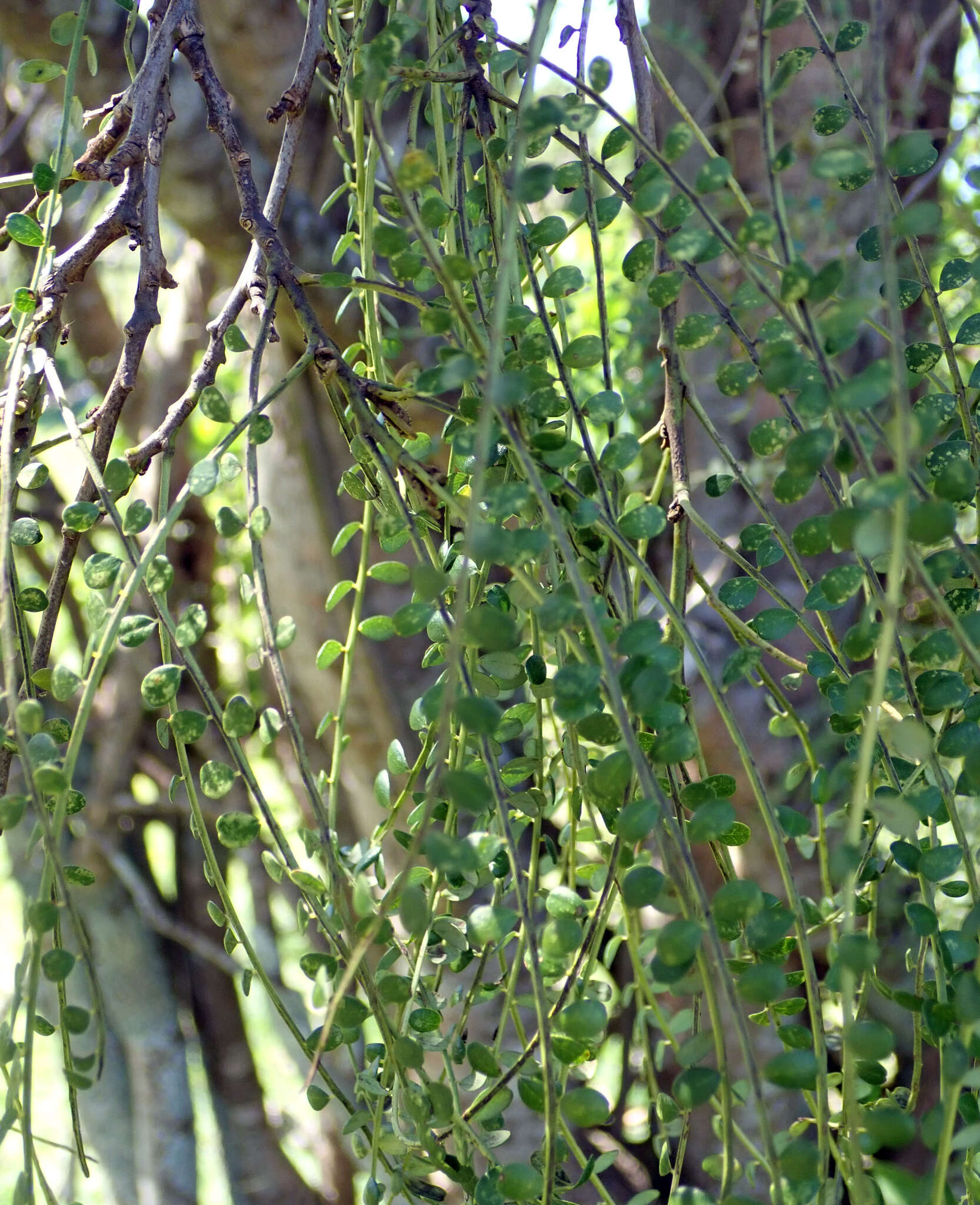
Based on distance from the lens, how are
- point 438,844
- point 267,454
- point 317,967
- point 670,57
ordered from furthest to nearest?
point 670,57
point 267,454
point 317,967
point 438,844

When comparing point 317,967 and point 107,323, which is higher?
point 107,323

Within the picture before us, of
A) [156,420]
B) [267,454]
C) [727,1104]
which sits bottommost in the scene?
[727,1104]

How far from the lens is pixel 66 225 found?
1375 mm

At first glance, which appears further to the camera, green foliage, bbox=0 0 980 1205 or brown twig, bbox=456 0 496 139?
brown twig, bbox=456 0 496 139

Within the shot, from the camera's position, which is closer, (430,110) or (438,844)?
(438,844)

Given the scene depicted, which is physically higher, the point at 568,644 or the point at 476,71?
the point at 476,71

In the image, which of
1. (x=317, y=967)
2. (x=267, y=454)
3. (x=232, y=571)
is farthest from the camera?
(x=232, y=571)

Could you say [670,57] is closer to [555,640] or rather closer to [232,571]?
[232,571]

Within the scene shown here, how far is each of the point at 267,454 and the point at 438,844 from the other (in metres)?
0.88

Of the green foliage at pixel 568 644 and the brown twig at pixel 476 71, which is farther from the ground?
the brown twig at pixel 476 71

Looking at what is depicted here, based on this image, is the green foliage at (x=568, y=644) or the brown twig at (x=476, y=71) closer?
the green foliage at (x=568, y=644)

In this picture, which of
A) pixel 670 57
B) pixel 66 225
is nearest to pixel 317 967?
pixel 670 57

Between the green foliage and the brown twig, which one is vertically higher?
the brown twig

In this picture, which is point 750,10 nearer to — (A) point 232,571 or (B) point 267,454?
Result: (B) point 267,454
